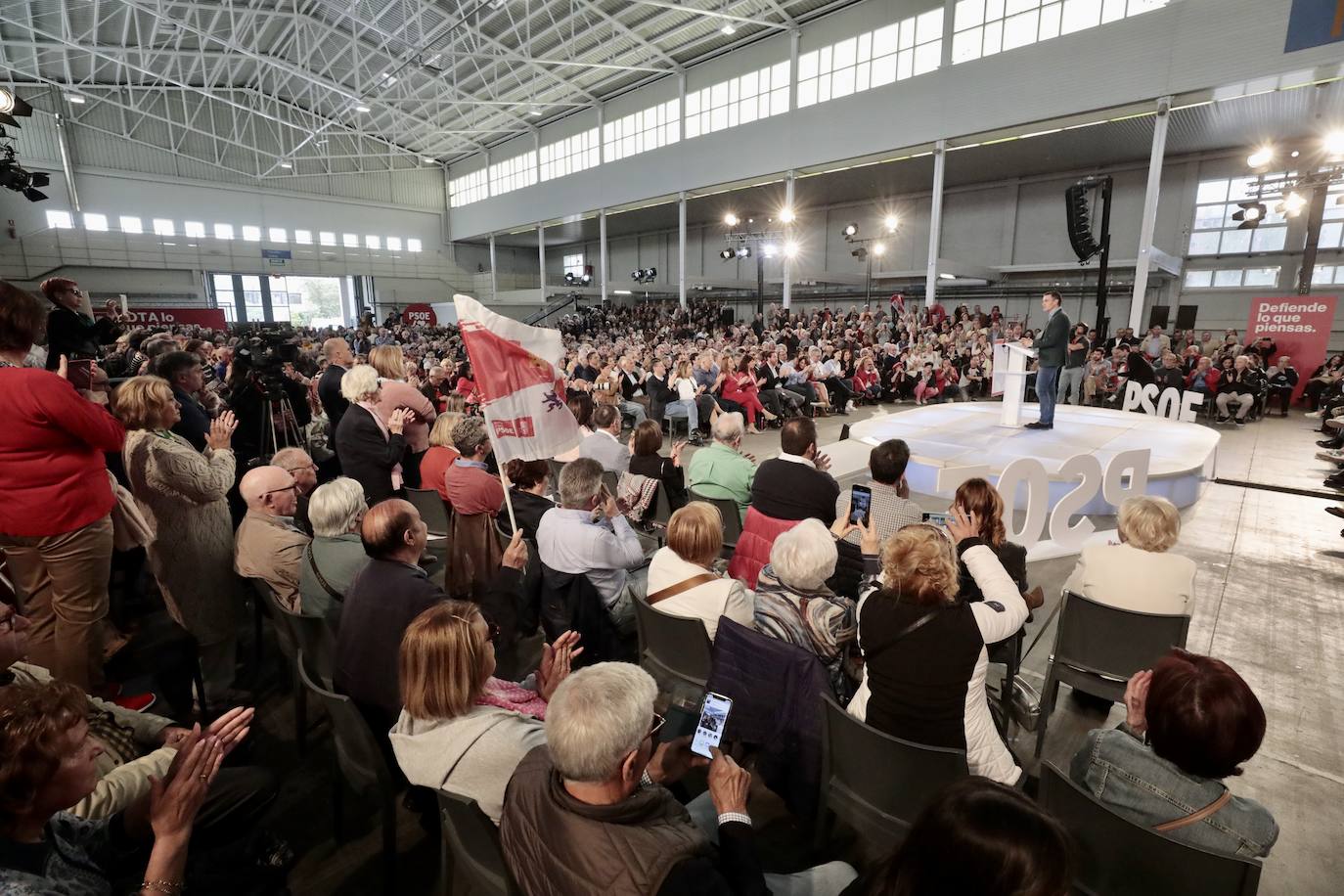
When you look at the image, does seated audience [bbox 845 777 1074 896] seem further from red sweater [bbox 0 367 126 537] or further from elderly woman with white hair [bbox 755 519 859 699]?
red sweater [bbox 0 367 126 537]

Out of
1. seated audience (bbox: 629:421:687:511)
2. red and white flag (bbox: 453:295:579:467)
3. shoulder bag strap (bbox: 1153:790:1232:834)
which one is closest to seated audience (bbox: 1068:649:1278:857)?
shoulder bag strap (bbox: 1153:790:1232:834)

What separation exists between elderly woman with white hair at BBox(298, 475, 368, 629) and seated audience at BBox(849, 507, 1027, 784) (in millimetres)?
1969

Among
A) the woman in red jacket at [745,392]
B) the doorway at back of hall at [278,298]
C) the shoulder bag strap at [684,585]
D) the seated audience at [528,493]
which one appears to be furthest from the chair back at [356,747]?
the doorway at back of hall at [278,298]

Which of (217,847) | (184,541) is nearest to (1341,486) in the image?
(217,847)

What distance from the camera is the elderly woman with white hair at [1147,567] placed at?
248 centimetres

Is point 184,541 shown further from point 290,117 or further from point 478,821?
point 290,117

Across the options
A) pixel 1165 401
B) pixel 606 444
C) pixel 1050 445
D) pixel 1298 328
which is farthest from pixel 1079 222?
Answer: pixel 606 444

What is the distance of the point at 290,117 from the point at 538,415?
3219 cm

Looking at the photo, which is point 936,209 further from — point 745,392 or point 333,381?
point 333,381

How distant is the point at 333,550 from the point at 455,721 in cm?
135

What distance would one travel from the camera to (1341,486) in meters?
5.96

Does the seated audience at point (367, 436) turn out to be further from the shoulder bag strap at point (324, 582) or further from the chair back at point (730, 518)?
the chair back at point (730, 518)

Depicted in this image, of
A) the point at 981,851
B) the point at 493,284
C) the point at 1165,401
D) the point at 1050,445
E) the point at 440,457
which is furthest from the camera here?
the point at 493,284

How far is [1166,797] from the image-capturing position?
4.43 ft
